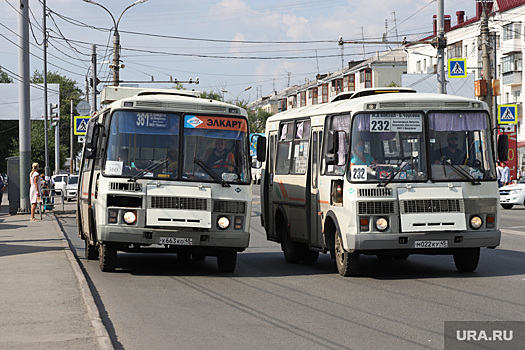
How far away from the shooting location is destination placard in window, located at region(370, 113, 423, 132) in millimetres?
12664

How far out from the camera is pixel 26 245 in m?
18.5

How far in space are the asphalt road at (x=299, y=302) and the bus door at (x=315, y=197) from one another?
1.87 ft

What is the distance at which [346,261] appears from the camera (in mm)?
12859

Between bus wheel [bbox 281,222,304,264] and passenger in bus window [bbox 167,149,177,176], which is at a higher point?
passenger in bus window [bbox 167,149,177,176]

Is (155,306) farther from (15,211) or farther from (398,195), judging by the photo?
(15,211)

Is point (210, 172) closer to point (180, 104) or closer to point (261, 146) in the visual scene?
point (180, 104)

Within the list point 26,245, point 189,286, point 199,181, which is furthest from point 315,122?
point 26,245

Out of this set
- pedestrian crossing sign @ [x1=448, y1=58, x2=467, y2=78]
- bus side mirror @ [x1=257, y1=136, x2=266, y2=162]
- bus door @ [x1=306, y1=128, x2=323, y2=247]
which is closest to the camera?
bus door @ [x1=306, y1=128, x2=323, y2=247]

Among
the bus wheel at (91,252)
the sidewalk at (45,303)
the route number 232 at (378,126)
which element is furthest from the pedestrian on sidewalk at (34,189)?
the route number 232 at (378,126)

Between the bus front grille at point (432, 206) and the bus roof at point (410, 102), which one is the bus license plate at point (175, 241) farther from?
the bus front grille at point (432, 206)

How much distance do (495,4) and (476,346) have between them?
6849 centimetres

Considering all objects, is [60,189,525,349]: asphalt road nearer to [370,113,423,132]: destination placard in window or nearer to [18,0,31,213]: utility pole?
[370,113,423,132]: destination placard in window

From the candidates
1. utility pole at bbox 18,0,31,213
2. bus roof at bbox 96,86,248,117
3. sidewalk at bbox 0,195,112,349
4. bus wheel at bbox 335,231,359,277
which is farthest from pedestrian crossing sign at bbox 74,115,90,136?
bus wheel at bbox 335,231,359,277

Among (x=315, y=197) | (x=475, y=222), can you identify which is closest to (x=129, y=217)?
(x=315, y=197)
